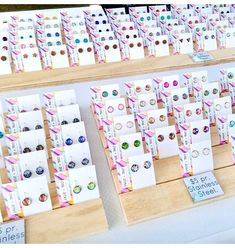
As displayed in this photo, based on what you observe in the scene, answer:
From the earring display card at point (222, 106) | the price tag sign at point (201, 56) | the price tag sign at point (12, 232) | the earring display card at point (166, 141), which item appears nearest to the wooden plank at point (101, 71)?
the price tag sign at point (201, 56)

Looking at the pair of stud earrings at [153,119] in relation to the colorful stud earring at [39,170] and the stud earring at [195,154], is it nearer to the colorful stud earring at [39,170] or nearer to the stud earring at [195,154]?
the stud earring at [195,154]

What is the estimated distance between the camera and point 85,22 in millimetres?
2947

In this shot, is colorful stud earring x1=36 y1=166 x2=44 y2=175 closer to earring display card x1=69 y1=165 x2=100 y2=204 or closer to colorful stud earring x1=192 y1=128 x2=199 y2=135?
earring display card x1=69 y1=165 x2=100 y2=204

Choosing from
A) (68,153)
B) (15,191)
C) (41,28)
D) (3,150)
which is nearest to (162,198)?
(68,153)

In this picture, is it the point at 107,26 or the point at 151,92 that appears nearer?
the point at 151,92

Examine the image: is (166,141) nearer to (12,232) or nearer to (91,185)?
(91,185)

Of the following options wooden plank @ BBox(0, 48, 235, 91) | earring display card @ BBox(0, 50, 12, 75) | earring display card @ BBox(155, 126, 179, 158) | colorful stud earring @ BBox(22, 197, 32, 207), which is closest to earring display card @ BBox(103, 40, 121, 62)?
wooden plank @ BBox(0, 48, 235, 91)

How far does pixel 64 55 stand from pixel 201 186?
54.7 inches

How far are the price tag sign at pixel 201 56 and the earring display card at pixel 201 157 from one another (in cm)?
117

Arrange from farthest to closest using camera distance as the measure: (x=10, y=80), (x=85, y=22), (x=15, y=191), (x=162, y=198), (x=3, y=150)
Answer: (x=85, y=22)
(x=10, y=80)
(x=3, y=150)
(x=162, y=198)
(x=15, y=191)

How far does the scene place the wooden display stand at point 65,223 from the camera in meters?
1.33

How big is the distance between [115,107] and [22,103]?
1.49ft

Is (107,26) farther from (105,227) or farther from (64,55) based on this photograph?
(105,227)

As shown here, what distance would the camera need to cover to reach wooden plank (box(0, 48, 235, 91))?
2363 mm
